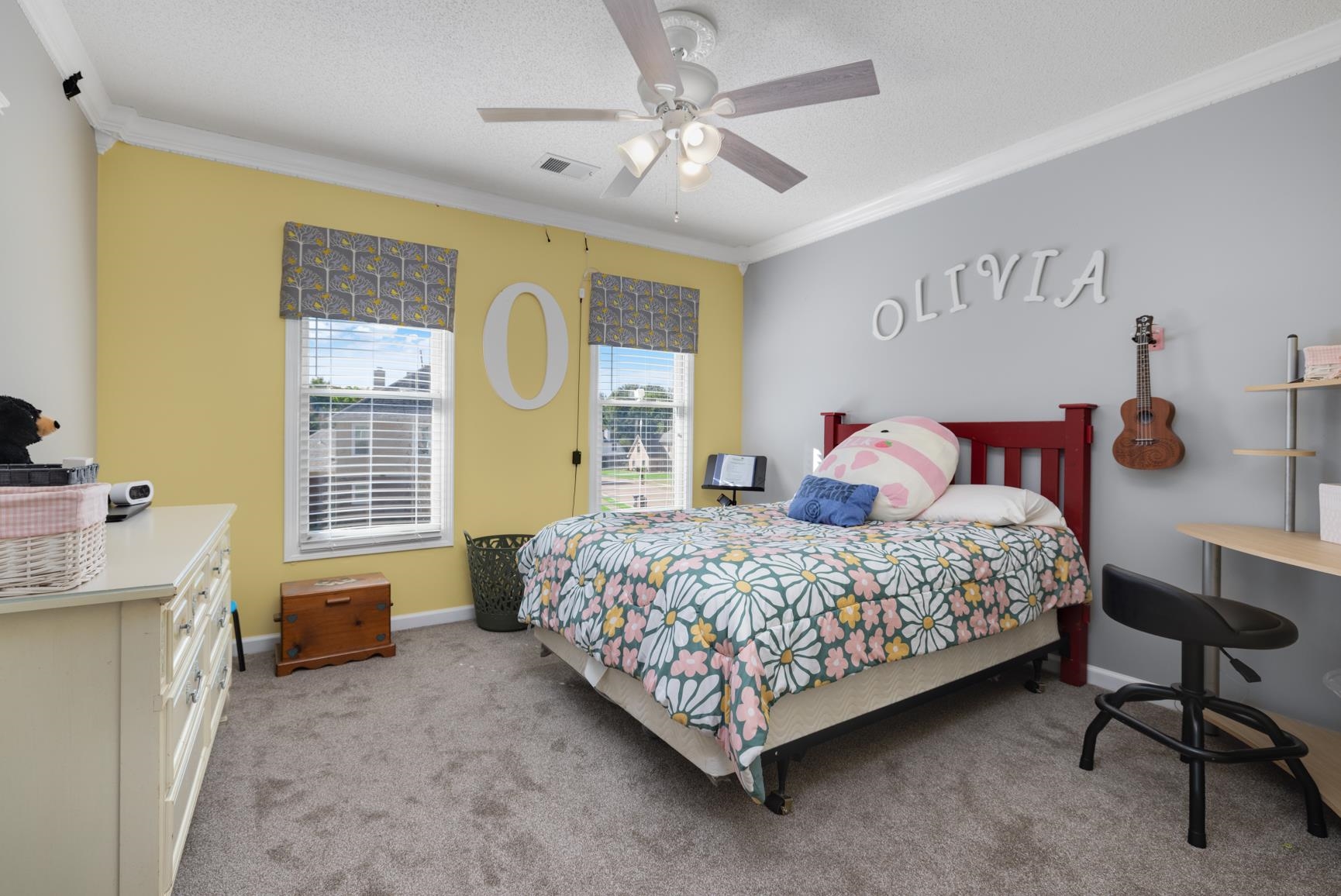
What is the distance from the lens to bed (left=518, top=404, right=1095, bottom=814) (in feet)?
5.62

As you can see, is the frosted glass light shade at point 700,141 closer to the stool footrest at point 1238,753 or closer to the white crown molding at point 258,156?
the white crown molding at point 258,156

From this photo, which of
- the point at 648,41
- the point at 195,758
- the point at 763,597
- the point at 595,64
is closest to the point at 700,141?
the point at 648,41

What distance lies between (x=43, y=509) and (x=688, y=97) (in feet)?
6.82

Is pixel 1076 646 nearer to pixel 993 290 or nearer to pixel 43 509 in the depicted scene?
pixel 993 290

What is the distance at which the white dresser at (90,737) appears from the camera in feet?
3.76

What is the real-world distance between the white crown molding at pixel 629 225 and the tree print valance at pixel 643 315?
327mm

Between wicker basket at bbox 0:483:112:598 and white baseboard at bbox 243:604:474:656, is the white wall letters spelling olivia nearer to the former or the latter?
white baseboard at bbox 243:604:474:656

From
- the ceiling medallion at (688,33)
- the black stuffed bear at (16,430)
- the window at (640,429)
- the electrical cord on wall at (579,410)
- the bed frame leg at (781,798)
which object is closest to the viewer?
the black stuffed bear at (16,430)

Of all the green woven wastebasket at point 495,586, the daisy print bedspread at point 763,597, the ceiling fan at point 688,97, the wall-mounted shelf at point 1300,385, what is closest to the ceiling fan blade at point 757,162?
the ceiling fan at point 688,97

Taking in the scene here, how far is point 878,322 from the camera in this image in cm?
383

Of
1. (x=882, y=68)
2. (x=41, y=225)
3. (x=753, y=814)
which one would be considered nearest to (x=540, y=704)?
(x=753, y=814)

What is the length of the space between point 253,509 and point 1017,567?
3.61 meters

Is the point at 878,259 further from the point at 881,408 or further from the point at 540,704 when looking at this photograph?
the point at 540,704

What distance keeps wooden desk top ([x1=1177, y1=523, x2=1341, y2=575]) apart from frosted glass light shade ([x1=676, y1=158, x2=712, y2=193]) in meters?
2.17
